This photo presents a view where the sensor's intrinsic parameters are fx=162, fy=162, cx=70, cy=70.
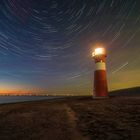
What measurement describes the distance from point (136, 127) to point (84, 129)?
178 cm

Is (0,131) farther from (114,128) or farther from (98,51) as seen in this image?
(98,51)

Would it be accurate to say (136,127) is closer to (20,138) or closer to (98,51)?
(20,138)

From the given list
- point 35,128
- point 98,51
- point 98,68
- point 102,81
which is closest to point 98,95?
point 102,81

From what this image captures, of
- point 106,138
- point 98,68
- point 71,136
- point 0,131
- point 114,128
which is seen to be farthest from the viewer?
point 98,68

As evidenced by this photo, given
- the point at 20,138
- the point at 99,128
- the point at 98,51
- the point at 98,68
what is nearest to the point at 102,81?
the point at 98,68

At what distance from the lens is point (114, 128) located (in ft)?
18.4

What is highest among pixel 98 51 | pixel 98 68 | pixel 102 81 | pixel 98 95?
Result: pixel 98 51

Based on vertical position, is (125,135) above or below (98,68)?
below

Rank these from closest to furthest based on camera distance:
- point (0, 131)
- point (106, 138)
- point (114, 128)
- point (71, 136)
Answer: point (106, 138) < point (71, 136) < point (114, 128) < point (0, 131)

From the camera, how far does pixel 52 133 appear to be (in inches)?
224

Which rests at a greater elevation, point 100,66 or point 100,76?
point 100,66

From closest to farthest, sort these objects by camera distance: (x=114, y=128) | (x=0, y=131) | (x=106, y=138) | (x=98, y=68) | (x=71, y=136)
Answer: (x=106, y=138), (x=71, y=136), (x=114, y=128), (x=0, y=131), (x=98, y=68)

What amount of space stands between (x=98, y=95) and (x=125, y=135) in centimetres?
1409

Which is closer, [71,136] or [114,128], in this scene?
[71,136]
